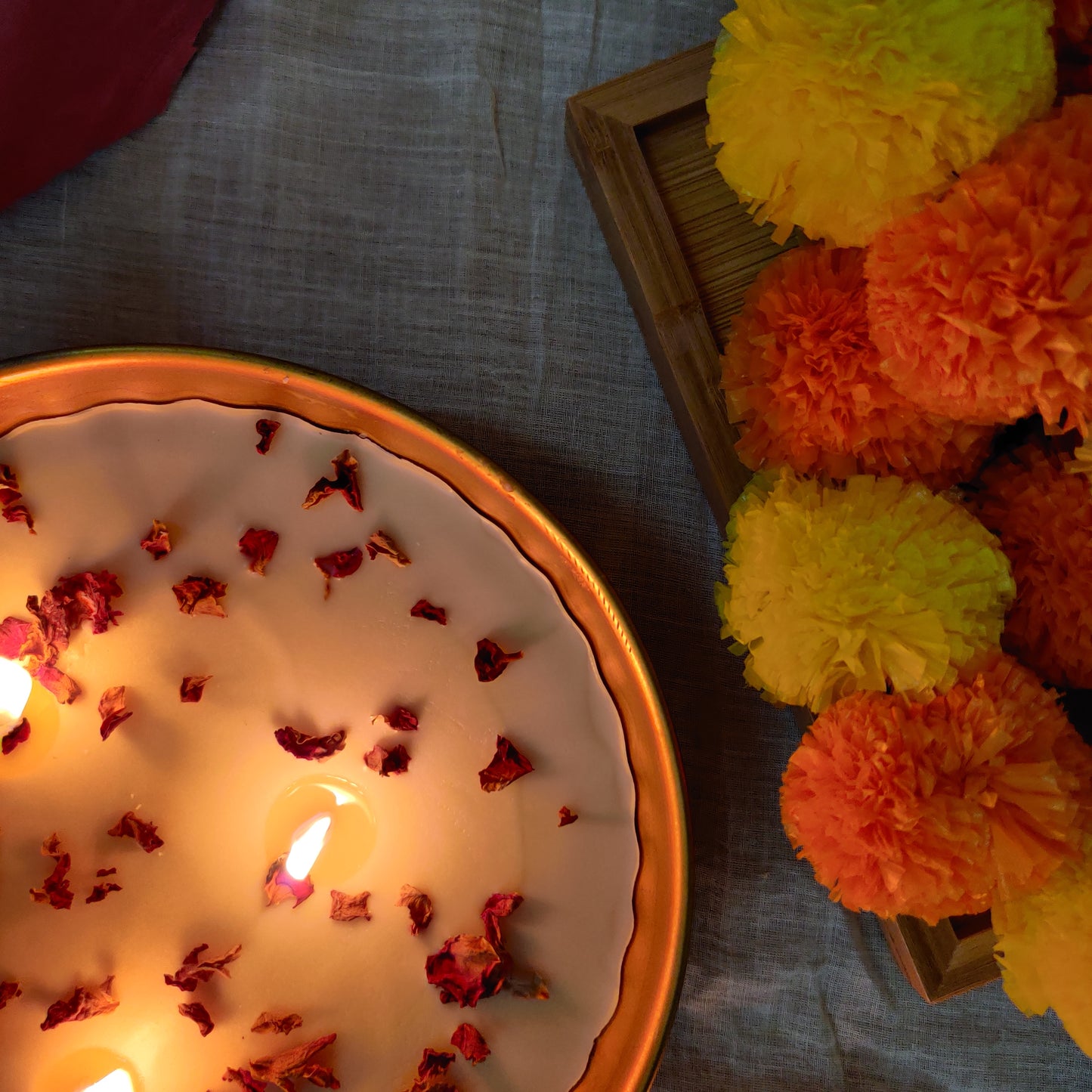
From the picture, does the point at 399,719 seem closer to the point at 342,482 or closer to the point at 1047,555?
the point at 342,482

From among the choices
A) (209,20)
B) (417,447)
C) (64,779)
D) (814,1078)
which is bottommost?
(814,1078)

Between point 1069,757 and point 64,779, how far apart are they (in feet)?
1.13

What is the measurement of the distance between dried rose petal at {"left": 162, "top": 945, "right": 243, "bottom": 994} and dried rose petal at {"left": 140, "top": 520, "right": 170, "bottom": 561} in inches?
5.8

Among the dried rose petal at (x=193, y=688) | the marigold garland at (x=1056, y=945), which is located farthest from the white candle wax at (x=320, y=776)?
the marigold garland at (x=1056, y=945)

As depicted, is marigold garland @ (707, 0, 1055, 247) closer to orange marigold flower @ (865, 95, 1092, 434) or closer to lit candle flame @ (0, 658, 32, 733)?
orange marigold flower @ (865, 95, 1092, 434)

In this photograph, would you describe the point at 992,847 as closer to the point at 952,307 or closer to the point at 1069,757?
the point at 1069,757

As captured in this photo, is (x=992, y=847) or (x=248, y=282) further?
(x=248, y=282)

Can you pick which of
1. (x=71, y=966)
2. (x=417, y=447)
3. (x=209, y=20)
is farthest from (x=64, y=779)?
(x=209, y=20)

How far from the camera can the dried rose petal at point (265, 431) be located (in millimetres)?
305

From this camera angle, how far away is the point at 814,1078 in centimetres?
36

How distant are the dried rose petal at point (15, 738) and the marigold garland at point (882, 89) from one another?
1.03ft

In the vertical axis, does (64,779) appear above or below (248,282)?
below

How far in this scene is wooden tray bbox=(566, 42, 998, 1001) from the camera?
1.03ft

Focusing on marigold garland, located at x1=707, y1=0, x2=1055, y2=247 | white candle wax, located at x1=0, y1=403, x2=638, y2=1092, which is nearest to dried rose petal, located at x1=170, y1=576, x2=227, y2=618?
white candle wax, located at x1=0, y1=403, x2=638, y2=1092
